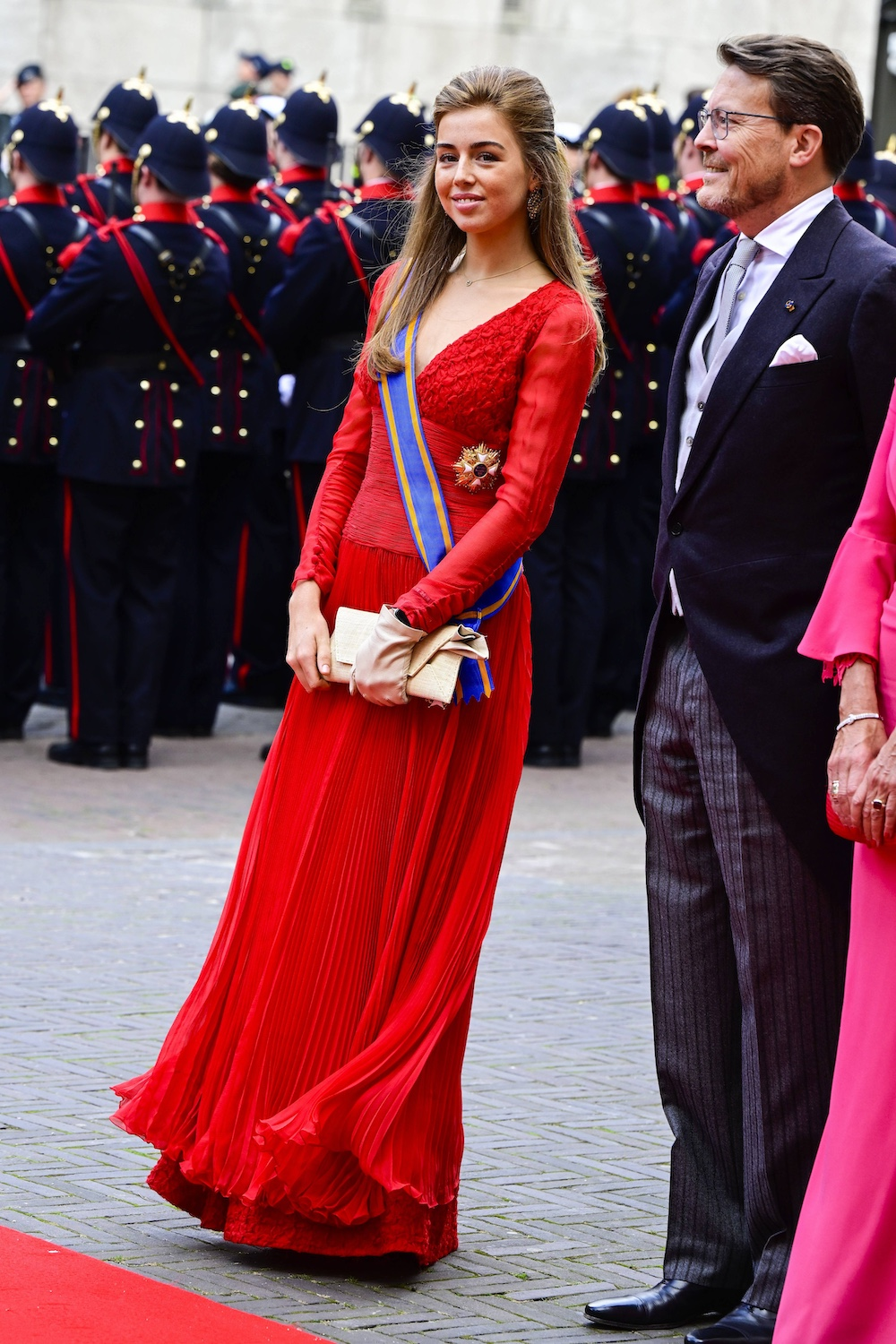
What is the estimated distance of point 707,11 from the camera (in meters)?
21.0

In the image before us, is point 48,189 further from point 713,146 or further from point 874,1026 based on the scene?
point 874,1026

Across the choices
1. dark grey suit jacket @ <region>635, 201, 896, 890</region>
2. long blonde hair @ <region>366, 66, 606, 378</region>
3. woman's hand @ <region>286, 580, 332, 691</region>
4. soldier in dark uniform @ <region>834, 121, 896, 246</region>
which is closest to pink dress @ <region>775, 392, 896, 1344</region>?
dark grey suit jacket @ <region>635, 201, 896, 890</region>

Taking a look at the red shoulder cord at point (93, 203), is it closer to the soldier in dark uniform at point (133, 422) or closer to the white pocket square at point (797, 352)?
the soldier in dark uniform at point (133, 422)

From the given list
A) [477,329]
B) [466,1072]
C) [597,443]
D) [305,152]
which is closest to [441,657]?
[477,329]

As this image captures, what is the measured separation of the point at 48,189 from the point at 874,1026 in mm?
7183

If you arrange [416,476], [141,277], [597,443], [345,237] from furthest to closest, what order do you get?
[597,443] < [345,237] < [141,277] < [416,476]

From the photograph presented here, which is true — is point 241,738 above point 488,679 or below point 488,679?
below

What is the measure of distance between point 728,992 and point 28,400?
6396 mm

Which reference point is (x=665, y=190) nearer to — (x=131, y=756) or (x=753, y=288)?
(x=131, y=756)

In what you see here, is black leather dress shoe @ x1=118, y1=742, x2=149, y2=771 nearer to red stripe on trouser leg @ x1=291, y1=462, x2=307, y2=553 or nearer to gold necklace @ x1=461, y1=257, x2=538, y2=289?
red stripe on trouser leg @ x1=291, y1=462, x2=307, y2=553

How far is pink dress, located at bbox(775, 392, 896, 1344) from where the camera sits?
3436 millimetres

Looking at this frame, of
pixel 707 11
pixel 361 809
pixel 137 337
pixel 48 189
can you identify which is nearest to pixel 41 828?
pixel 137 337

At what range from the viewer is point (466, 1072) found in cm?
560

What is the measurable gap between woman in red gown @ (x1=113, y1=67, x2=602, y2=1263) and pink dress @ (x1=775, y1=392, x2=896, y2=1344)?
2.69 ft
